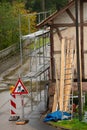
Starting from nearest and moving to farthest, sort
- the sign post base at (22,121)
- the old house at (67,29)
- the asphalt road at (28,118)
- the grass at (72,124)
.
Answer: the grass at (72,124) < the asphalt road at (28,118) < the sign post base at (22,121) < the old house at (67,29)

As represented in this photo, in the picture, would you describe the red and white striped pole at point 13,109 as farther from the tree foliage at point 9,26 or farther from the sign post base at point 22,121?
the tree foliage at point 9,26

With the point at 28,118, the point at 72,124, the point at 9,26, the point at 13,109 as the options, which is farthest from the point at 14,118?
the point at 9,26

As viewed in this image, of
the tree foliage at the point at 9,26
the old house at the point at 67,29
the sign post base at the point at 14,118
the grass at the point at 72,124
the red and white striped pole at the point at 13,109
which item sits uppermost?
the tree foliage at the point at 9,26

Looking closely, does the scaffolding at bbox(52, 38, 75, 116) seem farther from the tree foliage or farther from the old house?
the tree foliage

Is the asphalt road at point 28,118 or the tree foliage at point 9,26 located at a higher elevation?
the tree foliage at point 9,26

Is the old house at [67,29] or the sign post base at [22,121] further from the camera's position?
the old house at [67,29]

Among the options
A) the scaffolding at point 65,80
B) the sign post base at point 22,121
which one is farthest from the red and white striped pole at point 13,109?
the scaffolding at point 65,80

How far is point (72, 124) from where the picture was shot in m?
19.9

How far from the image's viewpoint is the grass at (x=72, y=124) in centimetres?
1924

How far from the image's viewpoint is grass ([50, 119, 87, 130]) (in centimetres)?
1924

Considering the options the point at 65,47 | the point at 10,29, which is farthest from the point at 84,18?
the point at 10,29

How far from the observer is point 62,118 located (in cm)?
2077

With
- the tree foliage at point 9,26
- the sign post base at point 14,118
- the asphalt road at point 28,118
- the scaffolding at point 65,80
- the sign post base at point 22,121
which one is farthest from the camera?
the tree foliage at point 9,26

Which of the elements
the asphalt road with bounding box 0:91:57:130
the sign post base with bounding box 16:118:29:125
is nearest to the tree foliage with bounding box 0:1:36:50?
the asphalt road with bounding box 0:91:57:130
